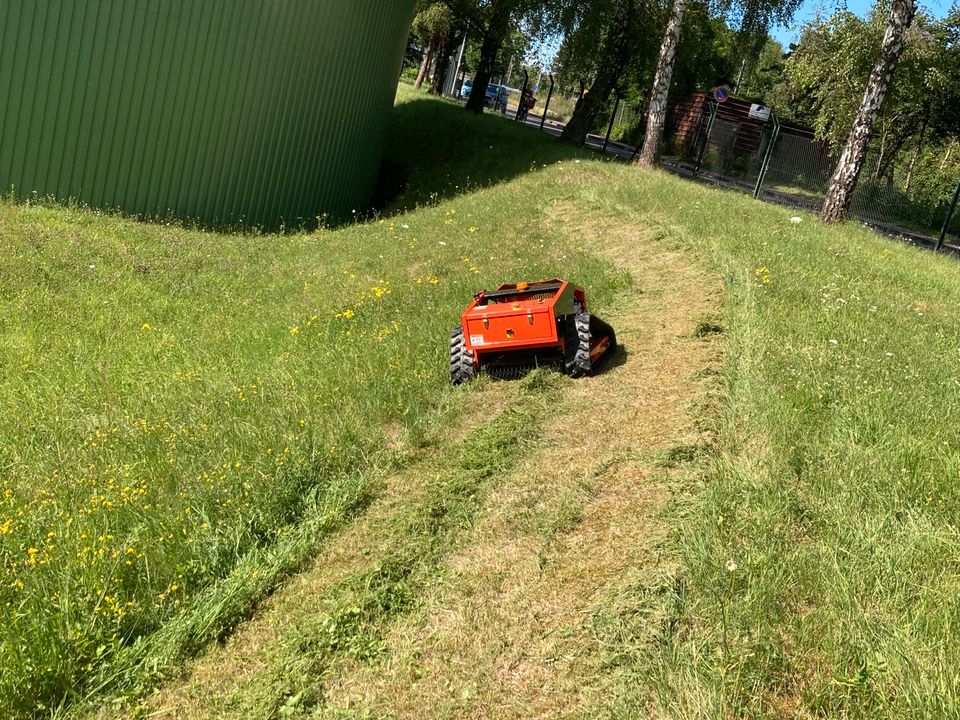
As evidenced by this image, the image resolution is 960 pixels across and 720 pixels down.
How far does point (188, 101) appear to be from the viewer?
11.6 m

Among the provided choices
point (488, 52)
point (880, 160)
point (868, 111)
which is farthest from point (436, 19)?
point (868, 111)

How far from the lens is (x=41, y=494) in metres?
4.51

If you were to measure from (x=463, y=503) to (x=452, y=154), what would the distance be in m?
15.6

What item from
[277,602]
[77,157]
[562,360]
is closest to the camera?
[277,602]

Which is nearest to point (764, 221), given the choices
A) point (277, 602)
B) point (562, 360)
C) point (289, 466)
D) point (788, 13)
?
point (562, 360)

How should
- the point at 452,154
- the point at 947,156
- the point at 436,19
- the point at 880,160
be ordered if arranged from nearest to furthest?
the point at 452,154
the point at 436,19
the point at 880,160
the point at 947,156

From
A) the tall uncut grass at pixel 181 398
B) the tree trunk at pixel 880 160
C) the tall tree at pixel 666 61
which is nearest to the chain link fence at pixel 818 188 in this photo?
the tree trunk at pixel 880 160

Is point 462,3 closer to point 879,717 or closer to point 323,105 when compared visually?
point 323,105

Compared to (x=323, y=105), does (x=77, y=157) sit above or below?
below

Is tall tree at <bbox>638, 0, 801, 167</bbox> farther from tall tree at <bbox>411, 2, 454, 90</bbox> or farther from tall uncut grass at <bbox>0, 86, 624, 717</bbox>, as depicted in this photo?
tall tree at <bbox>411, 2, 454, 90</bbox>

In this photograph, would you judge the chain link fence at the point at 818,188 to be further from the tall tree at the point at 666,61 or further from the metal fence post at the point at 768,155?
the tall tree at the point at 666,61

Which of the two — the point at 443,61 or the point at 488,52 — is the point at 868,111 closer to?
the point at 488,52

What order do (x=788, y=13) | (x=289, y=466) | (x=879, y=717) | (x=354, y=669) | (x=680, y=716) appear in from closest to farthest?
(x=879, y=717) < (x=680, y=716) < (x=354, y=669) < (x=289, y=466) < (x=788, y=13)

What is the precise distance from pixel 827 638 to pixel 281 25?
11927 mm
